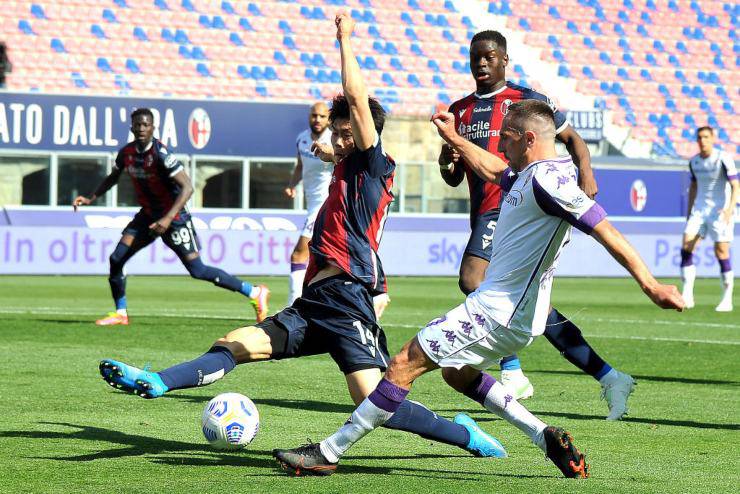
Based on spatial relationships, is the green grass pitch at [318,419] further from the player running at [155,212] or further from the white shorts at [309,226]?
the white shorts at [309,226]

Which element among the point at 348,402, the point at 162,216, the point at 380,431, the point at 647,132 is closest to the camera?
the point at 380,431

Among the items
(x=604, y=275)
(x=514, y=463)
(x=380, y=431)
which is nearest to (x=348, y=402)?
(x=380, y=431)

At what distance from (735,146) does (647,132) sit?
262cm

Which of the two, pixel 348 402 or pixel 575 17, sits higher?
pixel 575 17

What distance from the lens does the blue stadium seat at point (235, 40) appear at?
2972 cm

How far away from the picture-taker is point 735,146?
33875mm

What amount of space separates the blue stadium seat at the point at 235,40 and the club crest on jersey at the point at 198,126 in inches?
153

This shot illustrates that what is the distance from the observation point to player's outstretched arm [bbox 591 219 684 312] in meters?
4.46

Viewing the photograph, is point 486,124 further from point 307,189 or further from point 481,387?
point 307,189

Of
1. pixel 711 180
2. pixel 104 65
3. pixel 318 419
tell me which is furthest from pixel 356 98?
pixel 104 65

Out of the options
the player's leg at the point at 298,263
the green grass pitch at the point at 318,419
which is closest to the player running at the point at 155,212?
the player's leg at the point at 298,263

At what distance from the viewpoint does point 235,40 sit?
1172 inches

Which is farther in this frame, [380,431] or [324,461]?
[380,431]

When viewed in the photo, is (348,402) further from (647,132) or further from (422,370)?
(647,132)
